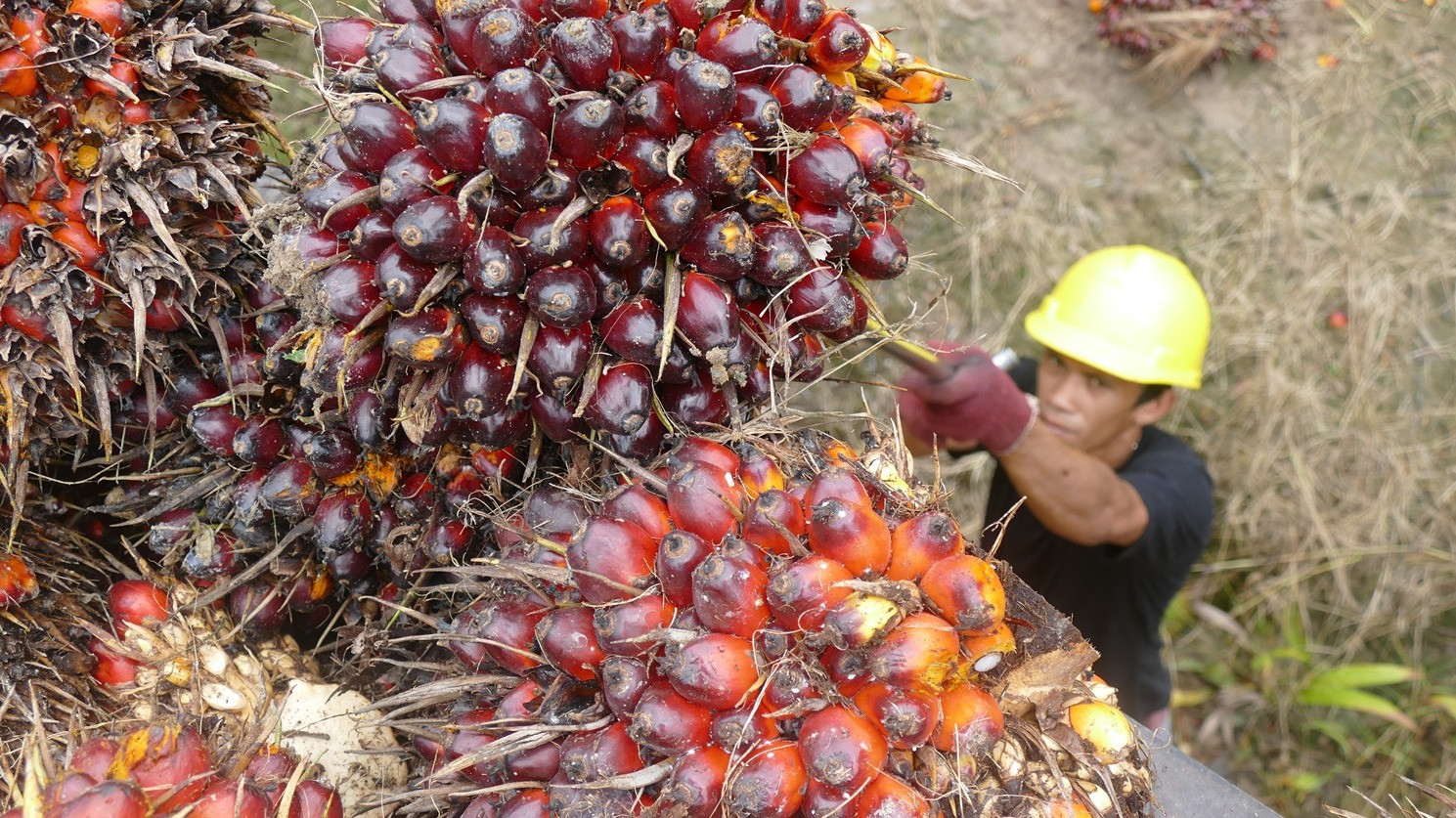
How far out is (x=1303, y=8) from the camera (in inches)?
208

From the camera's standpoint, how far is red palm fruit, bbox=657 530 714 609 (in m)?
1.17

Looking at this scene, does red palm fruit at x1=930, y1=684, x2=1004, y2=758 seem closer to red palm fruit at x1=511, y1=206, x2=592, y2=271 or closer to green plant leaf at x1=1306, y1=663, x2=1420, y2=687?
red palm fruit at x1=511, y1=206, x2=592, y2=271

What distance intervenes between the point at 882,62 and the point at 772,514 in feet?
2.45

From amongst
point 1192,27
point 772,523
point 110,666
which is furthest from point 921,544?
point 1192,27

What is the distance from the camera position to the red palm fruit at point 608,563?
1.21m

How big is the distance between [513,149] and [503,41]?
0.16 m

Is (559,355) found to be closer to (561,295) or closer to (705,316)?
(561,295)

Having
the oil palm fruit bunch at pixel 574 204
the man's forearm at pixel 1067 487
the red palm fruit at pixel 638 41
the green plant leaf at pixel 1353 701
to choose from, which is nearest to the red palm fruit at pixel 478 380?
the oil palm fruit bunch at pixel 574 204

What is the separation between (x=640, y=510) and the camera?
1271 millimetres

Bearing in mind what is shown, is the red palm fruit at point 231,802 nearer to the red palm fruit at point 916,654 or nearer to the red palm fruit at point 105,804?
the red palm fruit at point 105,804

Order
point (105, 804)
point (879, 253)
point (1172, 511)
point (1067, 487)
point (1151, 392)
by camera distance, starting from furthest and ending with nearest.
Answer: point (1151, 392), point (1172, 511), point (1067, 487), point (879, 253), point (105, 804)

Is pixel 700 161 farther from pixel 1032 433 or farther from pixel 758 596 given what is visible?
pixel 1032 433

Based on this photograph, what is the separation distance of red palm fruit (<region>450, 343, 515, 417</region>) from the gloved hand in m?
1.57

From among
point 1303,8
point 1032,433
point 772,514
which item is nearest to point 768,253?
point 772,514
